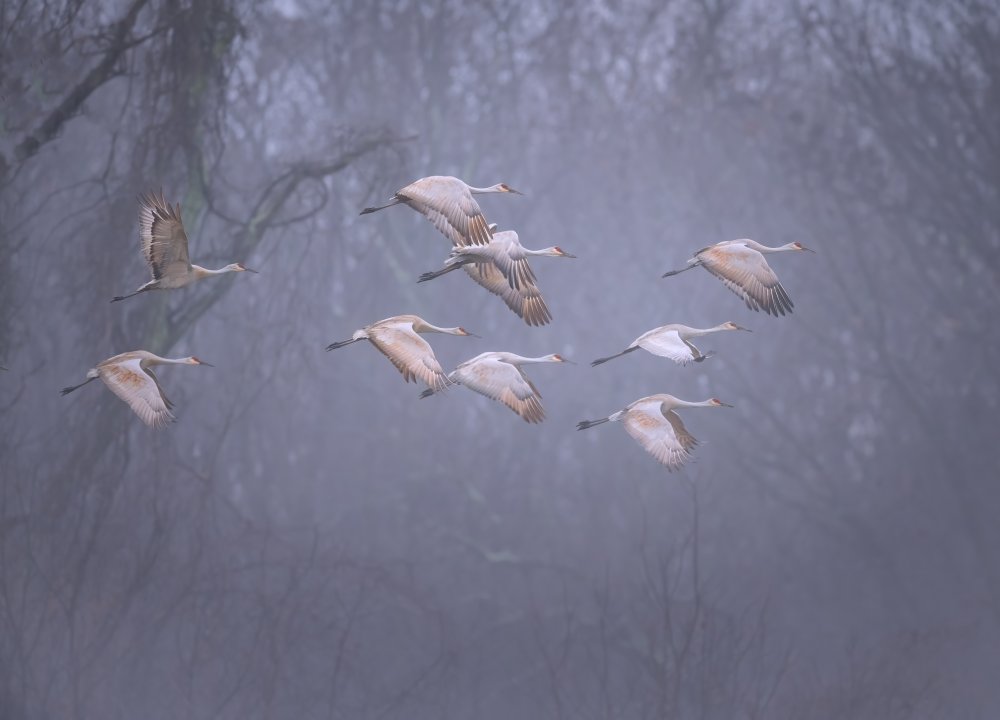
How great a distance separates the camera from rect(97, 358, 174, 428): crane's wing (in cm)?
1030

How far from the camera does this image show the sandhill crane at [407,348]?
1012 centimetres

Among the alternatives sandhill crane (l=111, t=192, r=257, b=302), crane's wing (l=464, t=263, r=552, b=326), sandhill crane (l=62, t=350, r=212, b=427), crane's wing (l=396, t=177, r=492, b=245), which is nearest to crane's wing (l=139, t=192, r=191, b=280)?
sandhill crane (l=111, t=192, r=257, b=302)

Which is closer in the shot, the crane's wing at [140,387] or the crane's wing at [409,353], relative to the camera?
the crane's wing at [409,353]

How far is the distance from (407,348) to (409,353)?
2.5 inches

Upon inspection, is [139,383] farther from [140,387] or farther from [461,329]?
[461,329]

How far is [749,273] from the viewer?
1121 cm

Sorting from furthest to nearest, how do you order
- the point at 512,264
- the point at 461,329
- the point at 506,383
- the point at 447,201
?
1. the point at 506,383
2. the point at 461,329
3. the point at 447,201
4. the point at 512,264

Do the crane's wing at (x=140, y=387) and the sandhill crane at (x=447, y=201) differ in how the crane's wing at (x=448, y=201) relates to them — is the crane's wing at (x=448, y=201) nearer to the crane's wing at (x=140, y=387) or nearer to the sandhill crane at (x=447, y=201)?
the sandhill crane at (x=447, y=201)

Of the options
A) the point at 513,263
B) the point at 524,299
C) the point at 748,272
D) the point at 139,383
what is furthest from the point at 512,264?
the point at 139,383

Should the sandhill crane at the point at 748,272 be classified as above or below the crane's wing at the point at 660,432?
above

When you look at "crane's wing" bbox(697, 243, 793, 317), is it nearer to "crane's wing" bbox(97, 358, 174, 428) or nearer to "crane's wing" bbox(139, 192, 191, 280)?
"crane's wing" bbox(139, 192, 191, 280)

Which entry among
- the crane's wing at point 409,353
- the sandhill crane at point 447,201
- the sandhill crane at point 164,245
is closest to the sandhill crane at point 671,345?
the crane's wing at point 409,353

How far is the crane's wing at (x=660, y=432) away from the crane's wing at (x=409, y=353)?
73.0 inches

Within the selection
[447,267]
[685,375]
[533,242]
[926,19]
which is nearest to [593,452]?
[685,375]
